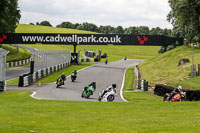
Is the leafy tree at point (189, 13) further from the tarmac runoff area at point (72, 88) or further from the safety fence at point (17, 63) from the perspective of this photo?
the safety fence at point (17, 63)

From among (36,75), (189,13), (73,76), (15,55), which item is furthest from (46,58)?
(15,55)

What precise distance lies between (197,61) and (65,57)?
66.9ft

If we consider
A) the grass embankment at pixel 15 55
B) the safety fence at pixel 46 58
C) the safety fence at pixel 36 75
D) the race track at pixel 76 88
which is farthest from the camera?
the grass embankment at pixel 15 55

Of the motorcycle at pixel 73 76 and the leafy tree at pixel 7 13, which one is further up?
the leafy tree at pixel 7 13

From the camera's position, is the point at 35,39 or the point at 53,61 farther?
the point at 35,39

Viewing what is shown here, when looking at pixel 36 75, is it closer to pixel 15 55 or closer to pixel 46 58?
pixel 46 58

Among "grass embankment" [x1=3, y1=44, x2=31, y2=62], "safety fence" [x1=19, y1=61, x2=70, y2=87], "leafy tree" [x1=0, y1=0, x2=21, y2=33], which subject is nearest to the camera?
"safety fence" [x1=19, y1=61, x2=70, y2=87]

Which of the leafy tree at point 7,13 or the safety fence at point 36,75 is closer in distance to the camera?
the safety fence at point 36,75

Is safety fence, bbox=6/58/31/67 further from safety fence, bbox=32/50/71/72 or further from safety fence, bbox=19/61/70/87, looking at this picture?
safety fence, bbox=19/61/70/87

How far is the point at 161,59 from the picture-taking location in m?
64.9

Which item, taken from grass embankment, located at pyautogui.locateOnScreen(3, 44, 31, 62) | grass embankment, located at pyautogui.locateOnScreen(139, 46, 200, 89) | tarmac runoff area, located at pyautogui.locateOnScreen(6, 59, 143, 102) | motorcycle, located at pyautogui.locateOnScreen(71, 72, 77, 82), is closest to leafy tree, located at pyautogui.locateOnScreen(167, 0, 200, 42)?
grass embankment, located at pyautogui.locateOnScreen(139, 46, 200, 89)

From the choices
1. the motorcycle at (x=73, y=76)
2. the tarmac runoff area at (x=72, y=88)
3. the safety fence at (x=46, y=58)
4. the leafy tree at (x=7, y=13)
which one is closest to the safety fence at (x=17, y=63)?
the leafy tree at (x=7, y=13)

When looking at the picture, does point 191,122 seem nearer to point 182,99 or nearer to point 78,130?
point 78,130

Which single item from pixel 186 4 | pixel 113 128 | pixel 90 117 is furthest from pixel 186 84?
pixel 113 128
